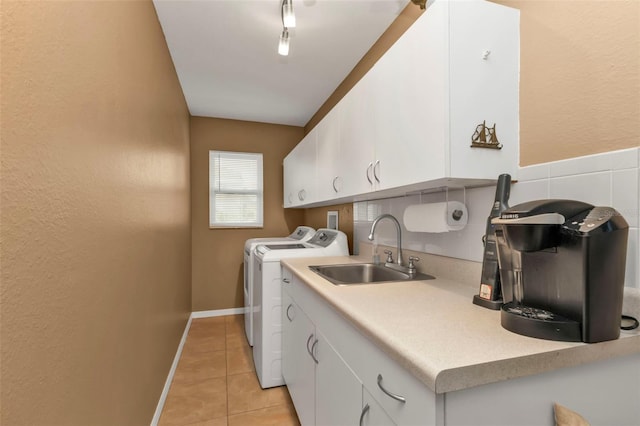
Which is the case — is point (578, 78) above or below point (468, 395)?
above

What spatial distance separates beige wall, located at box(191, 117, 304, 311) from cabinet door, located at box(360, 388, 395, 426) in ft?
10.6

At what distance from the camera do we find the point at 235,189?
3.98 metres

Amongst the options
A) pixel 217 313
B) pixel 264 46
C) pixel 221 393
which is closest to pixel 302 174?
pixel 264 46

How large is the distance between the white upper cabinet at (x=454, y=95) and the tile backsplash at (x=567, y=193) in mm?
98

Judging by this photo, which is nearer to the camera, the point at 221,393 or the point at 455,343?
the point at 455,343

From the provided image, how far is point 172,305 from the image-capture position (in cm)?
248

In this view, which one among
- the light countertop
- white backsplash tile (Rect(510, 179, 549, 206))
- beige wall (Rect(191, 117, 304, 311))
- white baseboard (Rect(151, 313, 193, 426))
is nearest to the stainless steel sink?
the light countertop

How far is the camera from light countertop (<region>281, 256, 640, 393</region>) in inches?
25.7

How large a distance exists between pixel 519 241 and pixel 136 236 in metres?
1.61

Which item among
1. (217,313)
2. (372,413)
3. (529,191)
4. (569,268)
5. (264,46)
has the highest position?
(264,46)

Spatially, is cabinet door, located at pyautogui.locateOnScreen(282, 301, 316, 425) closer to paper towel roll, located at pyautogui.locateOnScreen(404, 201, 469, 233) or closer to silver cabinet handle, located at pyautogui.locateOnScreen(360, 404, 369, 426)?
silver cabinet handle, located at pyautogui.locateOnScreen(360, 404, 369, 426)

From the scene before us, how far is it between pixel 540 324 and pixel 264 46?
238cm

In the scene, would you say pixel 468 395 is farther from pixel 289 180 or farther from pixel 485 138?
pixel 289 180

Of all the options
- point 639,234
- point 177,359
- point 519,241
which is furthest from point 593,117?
point 177,359
